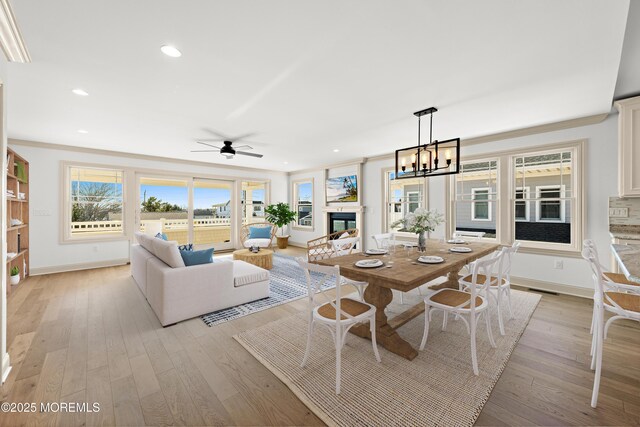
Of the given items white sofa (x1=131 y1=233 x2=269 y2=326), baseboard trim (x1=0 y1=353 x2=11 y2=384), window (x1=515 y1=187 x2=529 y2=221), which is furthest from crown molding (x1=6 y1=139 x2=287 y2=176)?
window (x1=515 y1=187 x2=529 y2=221)

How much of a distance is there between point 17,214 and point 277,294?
476 cm

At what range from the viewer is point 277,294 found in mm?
3768

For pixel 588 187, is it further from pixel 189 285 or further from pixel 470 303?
pixel 189 285

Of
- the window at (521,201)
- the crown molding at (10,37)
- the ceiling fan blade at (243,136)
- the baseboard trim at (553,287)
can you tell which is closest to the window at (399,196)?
the window at (521,201)

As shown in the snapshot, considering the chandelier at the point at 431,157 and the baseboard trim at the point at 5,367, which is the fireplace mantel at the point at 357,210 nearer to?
the chandelier at the point at 431,157

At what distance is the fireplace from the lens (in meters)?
7.04

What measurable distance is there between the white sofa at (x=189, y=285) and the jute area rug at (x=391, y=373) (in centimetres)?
76

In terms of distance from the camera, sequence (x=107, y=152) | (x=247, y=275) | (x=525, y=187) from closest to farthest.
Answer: (x=247, y=275) < (x=525, y=187) < (x=107, y=152)

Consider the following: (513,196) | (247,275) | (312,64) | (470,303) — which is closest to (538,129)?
(513,196)

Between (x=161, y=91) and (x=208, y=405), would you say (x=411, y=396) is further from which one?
(x=161, y=91)

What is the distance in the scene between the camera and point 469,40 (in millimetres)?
1869

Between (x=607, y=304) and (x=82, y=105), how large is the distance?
5.53 meters

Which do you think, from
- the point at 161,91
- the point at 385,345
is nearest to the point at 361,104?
the point at 161,91

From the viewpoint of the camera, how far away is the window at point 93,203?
516cm
